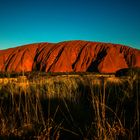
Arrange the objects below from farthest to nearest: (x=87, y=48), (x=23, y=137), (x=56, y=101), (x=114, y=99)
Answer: (x=87, y=48) → (x=56, y=101) → (x=114, y=99) → (x=23, y=137)

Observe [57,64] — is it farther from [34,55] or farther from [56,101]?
[56,101]

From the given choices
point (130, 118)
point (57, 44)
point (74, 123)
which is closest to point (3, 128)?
point (74, 123)

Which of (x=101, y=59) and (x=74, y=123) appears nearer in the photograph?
(x=74, y=123)

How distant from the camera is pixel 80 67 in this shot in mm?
51844

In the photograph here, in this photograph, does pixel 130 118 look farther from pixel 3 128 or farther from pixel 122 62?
pixel 122 62

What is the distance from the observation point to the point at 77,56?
5472 cm

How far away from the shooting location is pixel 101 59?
51.2 metres

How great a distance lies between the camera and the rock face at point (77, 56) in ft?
167

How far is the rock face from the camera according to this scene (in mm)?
50969

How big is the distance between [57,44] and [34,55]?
6.07 meters

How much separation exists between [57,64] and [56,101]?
4792 cm

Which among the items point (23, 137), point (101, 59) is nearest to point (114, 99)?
point (23, 137)

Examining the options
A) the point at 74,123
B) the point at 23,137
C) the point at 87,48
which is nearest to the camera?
the point at 23,137

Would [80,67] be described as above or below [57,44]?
below
